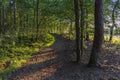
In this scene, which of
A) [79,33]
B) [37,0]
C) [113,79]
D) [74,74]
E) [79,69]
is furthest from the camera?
[37,0]

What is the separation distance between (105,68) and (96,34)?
1863mm

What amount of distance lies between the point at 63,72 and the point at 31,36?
49.7 ft

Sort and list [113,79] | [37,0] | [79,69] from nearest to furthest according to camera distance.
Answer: [113,79]
[79,69]
[37,0]

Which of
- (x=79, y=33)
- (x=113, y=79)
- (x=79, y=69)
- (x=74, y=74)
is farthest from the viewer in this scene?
(x=79, y=33)

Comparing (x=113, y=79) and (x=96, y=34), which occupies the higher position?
(x=96, y=34)

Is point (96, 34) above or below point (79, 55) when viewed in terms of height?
above

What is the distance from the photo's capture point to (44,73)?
32.9 feet

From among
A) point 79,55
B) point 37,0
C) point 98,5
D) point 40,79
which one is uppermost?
point 37,0


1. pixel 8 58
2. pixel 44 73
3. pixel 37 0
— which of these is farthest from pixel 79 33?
pixel 37 0

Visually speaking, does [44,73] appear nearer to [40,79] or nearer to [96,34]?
[40,79]

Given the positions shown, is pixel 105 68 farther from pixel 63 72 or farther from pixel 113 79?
pixel 63 72

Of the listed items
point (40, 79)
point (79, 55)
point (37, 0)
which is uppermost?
point (37, 0)

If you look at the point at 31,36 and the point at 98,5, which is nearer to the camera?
the point at 98,5

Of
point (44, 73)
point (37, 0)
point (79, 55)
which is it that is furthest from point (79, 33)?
point (37, 0)
